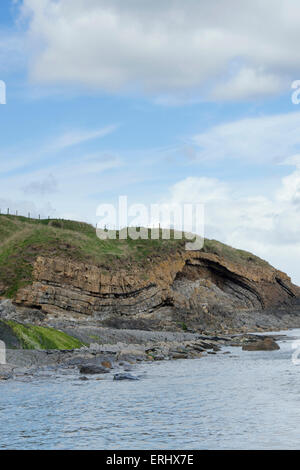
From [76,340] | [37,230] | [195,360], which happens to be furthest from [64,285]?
[195,360]

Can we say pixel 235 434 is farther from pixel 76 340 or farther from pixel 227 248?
pixel 227 248

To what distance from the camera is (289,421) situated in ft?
59.5

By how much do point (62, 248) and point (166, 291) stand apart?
19.3 m

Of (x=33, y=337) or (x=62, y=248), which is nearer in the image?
(x=33, y=337)

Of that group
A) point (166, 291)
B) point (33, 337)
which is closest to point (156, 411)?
point (33, 337)

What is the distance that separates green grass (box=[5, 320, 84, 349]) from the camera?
36688 millimetres

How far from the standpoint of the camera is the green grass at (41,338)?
36.7m

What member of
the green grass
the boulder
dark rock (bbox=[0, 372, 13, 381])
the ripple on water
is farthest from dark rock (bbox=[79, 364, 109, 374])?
the boulder

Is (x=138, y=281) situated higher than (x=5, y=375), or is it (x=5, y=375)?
(x=138, y=281)

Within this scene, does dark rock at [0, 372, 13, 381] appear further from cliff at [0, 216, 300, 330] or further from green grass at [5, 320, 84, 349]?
cliff at [0, 216, 300, 330]

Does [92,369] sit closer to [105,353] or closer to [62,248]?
[105,353]

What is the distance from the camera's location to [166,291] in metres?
86.9

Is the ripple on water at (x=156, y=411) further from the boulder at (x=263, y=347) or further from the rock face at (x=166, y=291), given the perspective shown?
the rock face at (x=166, y=291)

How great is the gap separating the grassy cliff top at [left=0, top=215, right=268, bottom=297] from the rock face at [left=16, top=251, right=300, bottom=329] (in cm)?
203
